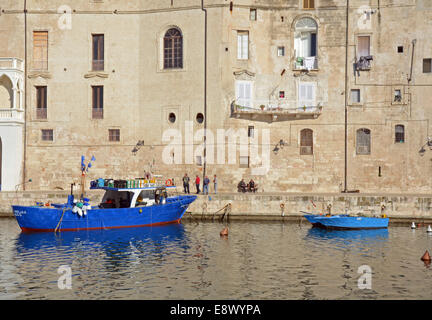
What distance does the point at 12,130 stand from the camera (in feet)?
137

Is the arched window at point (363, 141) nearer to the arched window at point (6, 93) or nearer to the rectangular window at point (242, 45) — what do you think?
the rectangular window at point (242, 45)

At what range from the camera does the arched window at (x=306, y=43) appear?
41.4m

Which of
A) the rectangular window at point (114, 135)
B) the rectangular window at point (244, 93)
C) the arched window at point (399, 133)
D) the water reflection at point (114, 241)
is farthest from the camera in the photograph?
the rectangular window at point (114, 135)

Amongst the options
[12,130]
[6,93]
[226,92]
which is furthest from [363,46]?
[6,93]

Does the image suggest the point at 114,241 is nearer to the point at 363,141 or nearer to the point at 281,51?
the point at 281,51

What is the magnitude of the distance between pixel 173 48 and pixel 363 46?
13443mm

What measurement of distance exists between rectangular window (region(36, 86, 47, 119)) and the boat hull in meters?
12.5

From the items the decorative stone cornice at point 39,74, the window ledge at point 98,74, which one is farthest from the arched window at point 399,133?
the decorative stone cornice at point 39,74

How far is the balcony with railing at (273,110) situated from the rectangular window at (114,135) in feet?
28.3

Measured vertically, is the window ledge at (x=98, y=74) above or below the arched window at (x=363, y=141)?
above

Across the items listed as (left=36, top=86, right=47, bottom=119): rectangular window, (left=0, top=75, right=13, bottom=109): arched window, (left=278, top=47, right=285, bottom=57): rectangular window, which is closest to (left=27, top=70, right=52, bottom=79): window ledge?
(left=36, top=86, right=47, bottom=119): rectangular window

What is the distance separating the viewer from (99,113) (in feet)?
140

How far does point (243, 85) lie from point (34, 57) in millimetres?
15673

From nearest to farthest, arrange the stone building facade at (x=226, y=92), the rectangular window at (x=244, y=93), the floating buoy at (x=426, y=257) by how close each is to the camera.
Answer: the floating buoy at (x=426, y=257)
the stone building facade at (x=226, y=92)
the rectangular window at (x=244, y=93)
